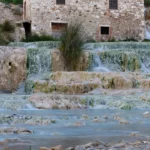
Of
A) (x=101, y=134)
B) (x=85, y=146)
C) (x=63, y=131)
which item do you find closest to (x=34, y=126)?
(x=63, y=131)

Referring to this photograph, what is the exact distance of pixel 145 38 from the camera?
84.7 ft

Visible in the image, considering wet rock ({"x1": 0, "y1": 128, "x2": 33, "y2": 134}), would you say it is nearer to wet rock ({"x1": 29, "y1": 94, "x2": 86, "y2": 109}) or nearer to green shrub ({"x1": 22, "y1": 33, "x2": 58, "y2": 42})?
wet rock ({"x1": 29, "y1": 94, "x2": 86, "y2": 109})

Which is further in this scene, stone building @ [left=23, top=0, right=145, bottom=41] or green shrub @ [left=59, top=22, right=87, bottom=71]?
stone building @ [left=23, top=0, right=145, bottom=41]

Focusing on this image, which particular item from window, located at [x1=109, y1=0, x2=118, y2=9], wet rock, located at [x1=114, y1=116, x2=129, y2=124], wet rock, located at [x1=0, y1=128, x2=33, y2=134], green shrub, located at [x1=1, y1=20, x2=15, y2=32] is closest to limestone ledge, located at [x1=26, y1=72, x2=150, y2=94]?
wet rock, located at [x1=114, y1=116, x2=129, y2=124]

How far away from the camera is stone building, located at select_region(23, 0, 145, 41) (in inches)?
951

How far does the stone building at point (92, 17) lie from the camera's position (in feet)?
79.3

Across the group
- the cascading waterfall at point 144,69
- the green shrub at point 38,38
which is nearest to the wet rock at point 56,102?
the cascading waterfall at point 144,69

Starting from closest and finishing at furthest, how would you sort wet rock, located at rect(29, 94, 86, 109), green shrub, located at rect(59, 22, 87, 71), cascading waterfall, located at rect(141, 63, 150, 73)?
wet rock, located at rect(29, 94, 86, 109)
green shrub, located at rect(59, 22, 87, 71)
cascading waterfall, located at rect(141, 63, 150, 73)

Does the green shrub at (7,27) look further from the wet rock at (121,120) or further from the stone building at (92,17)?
the wet rock at (121,120)

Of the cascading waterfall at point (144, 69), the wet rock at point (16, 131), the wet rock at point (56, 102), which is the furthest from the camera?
the cascading waterfall at point (144, 69)

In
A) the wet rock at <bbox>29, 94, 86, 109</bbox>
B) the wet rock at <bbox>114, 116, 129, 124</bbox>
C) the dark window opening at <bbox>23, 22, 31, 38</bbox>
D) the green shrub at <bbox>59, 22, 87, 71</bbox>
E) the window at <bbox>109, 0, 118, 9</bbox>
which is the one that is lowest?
the wet rock at <bbox>29, 94, 86, 109</bbox>

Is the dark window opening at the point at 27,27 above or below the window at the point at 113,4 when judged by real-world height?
below

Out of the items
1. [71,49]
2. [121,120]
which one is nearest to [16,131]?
[121,120]

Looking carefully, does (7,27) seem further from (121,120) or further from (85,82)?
(121,120)
